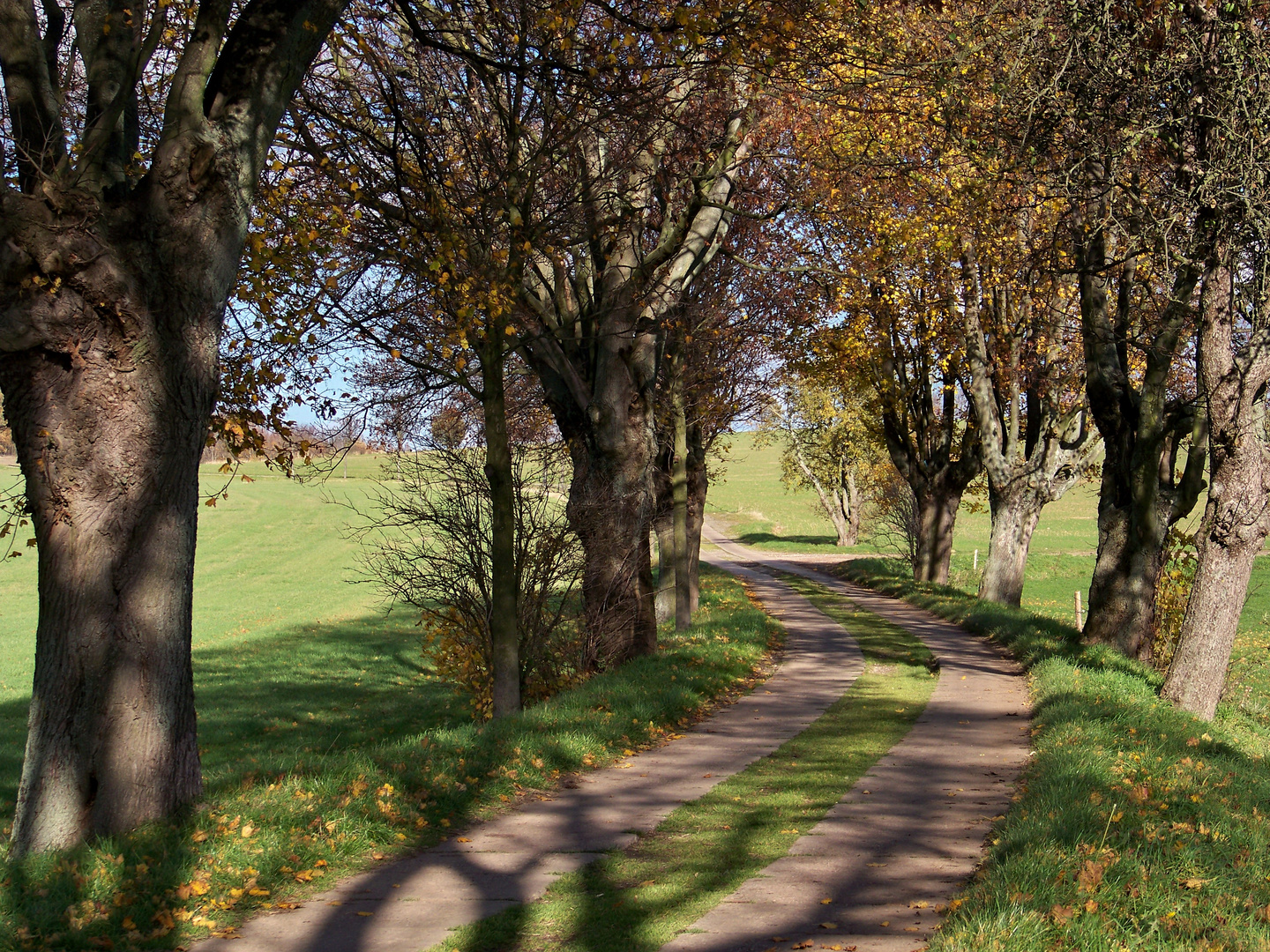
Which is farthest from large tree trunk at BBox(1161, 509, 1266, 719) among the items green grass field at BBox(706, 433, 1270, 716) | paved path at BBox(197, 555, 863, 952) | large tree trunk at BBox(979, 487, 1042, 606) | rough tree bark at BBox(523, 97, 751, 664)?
large tree trunk at BBox(979, 487, 1042, 606)

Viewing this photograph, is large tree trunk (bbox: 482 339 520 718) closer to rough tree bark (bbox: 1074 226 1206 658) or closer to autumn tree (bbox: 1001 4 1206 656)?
autumn tree (bbox: 1001 4 1206 656)

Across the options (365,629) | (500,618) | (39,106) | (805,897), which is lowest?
(365,629)

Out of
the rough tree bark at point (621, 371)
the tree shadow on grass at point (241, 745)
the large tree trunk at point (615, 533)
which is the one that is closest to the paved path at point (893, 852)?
the tree shadow on grass at point (241, 745)

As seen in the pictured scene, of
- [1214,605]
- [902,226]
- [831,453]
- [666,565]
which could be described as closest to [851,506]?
[831,453]

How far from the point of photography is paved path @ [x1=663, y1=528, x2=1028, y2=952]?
515cm

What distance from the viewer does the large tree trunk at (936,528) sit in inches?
1180

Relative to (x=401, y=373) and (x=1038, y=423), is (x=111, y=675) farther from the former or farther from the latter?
(x=1038, y=423)

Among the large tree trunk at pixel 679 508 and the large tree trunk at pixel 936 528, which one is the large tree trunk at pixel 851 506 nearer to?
the large tree trunk at pixel 936 528

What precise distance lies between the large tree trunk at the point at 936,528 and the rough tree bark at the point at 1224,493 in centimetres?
1797

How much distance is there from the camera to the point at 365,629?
32.2 metres

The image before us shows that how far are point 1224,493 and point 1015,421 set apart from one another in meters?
13.2

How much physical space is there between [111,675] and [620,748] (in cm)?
472

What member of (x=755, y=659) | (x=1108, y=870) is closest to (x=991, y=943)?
(x=1108, y=870)

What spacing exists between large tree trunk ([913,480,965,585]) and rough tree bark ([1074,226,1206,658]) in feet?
45.7
